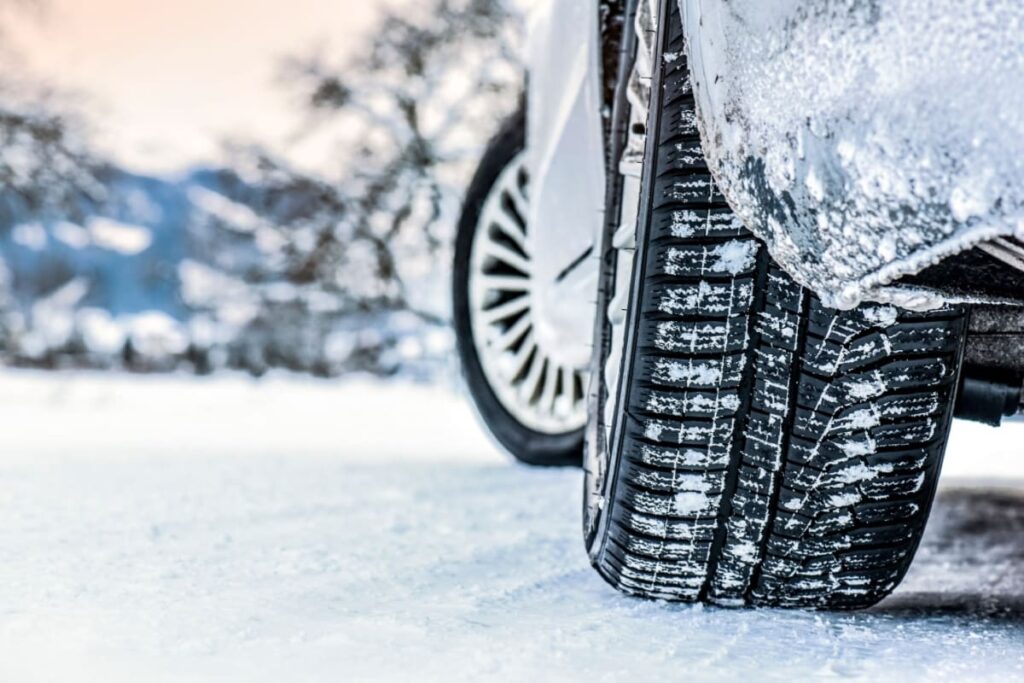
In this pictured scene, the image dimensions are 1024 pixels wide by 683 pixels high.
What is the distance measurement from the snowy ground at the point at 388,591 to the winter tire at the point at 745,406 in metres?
0.10

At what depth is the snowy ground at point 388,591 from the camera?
0.94m

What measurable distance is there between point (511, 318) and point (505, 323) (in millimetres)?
26

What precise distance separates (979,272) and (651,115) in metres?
0.42

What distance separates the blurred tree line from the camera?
13.8 meters

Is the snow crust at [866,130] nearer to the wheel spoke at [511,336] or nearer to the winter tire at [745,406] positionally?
the winter tire at [745,406]

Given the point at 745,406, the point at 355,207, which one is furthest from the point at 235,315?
the point at 745,406

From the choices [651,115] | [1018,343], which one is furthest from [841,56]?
[1018,343]

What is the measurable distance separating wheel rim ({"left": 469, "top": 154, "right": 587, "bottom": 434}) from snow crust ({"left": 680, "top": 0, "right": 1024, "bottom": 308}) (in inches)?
75.6

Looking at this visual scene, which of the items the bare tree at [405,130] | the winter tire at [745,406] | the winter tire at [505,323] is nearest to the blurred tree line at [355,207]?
the bare tree at [405,130]

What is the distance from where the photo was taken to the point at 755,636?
107 cm

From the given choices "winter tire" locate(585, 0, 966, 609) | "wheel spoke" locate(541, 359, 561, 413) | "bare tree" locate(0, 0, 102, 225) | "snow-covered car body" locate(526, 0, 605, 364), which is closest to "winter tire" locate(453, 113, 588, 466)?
"wheel spoke" locate(541, 359, 561, 413)

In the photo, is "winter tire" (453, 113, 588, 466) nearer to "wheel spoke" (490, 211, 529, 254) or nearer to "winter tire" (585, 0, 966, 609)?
"wheel spoke" (490, 211, 529, 254)

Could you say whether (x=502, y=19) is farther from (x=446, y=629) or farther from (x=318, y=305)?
(x=446, y=629)

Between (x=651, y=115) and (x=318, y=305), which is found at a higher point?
(x=651, y=115)
